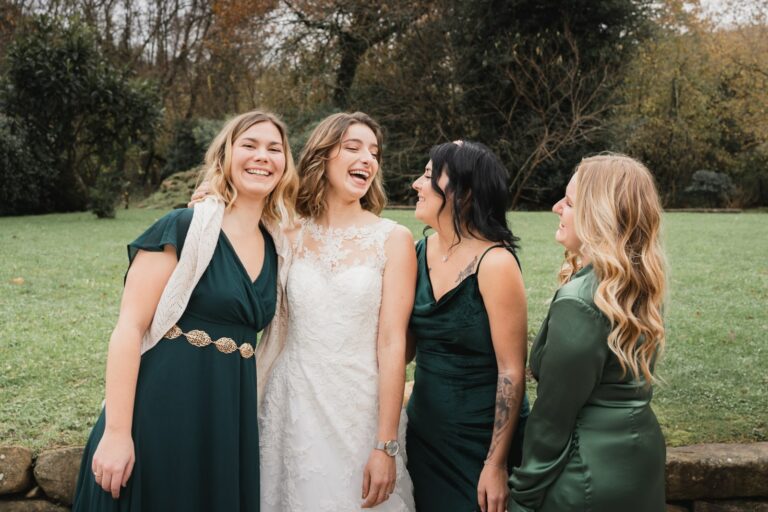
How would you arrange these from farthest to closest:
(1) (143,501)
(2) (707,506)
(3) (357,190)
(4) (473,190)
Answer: (2) (707,506) → (3) (357,190) → (4) (473,190) → (1) (143,501)

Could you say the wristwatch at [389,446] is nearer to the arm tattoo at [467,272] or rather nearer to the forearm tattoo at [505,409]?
the forearm tattoo at [505,409]

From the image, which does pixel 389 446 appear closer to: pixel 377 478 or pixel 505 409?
pixel 377 478

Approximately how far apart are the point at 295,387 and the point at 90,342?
3.05 metres

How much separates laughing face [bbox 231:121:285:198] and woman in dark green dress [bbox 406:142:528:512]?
0.58 m

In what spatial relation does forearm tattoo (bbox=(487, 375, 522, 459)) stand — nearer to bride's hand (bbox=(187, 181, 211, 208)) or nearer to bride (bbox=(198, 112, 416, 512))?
bride (bbox=(198, 112, 416, 512))

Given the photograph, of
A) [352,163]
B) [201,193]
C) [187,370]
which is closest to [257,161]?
[201,193]

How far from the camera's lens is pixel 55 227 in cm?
1335

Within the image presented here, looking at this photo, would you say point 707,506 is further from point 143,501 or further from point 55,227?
point 55,227

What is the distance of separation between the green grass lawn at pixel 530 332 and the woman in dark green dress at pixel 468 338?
141 centimetres

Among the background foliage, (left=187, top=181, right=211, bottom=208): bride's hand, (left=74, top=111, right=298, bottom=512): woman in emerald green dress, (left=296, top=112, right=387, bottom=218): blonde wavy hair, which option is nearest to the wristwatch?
(left=74, top=111, right=298, bottom=512): woman in emerald green dress

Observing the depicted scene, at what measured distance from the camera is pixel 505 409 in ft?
8.13

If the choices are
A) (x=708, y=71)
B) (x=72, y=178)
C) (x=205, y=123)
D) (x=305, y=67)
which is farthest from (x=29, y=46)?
(x=708, y=71)

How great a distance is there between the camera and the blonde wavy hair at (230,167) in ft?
8.46

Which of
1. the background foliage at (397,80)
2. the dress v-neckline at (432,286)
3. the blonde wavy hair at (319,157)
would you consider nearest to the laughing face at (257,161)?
the blonde wavy hair at (319,157)
